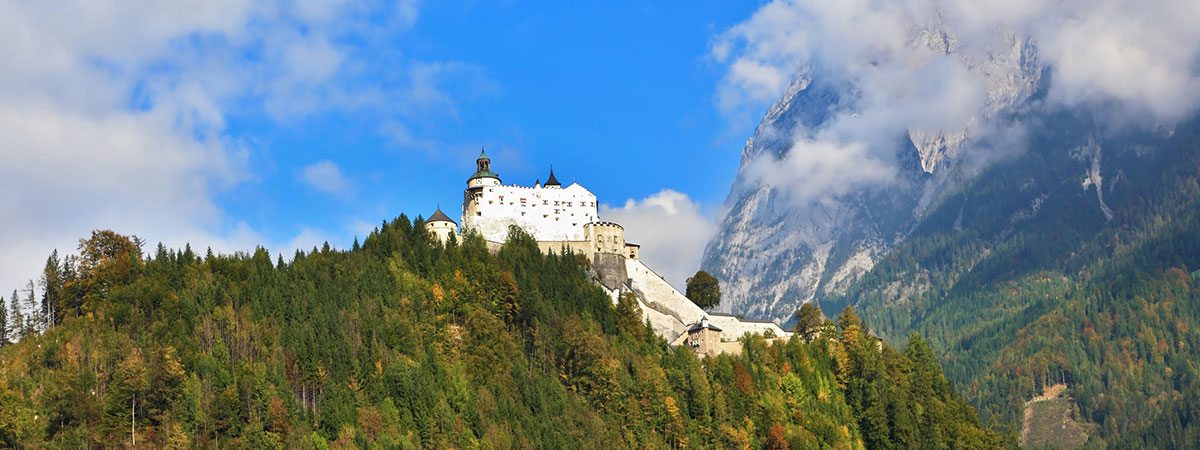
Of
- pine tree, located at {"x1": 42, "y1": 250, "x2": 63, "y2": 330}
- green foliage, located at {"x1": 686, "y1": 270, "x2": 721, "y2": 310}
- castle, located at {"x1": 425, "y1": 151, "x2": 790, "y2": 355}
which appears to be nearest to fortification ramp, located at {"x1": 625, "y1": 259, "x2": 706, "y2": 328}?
castle, located at {"x1": 425, "y1": 151, "x2": 790, "y2": 355}

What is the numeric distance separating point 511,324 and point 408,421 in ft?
62.7

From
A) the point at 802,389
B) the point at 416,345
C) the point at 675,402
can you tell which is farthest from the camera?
the point at 802,389

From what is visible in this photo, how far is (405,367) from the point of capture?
93.6m

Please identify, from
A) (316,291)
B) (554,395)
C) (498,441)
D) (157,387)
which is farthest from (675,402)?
(157,387)

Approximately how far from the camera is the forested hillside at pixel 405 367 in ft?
274

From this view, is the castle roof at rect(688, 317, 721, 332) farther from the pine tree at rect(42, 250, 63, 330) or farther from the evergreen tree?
the pine tree at rect(42, 250, 63, 330)

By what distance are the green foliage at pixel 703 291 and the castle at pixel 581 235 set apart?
24.6 feet

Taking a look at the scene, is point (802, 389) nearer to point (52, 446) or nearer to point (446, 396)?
→ point (446, 396)

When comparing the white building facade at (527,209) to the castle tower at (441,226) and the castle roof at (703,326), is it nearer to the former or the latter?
the castle tower at (441,226)

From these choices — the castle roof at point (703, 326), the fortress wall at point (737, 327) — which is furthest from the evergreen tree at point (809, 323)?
the castle roof at point (703, 326)

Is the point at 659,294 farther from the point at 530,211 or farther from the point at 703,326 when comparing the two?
the point at 530,211

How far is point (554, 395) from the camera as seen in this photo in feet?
329

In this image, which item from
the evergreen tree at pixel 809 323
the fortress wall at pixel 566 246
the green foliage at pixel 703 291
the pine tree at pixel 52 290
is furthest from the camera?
the green foliage at pixel 703 291

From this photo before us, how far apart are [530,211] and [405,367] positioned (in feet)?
111
